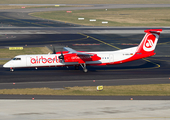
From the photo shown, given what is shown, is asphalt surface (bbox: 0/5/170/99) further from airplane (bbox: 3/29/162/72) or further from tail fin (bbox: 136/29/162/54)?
tail fin (bbox: 136/29/162/54)

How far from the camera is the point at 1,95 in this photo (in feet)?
97.1

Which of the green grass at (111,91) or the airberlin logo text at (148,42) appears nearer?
the green grass at (111,91)

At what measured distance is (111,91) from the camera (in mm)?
31906

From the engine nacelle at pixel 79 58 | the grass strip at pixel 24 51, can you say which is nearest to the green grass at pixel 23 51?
the grass strip at pixel 24 51

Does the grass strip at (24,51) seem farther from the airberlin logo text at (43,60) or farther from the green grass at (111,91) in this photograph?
the green grass at (111,91)
